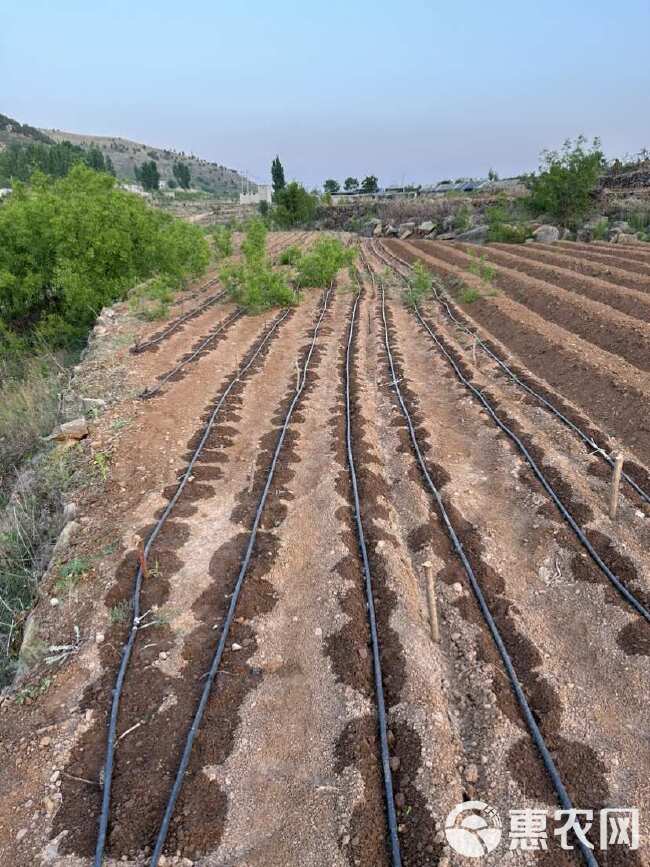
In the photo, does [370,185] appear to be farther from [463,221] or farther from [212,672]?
[212,672]

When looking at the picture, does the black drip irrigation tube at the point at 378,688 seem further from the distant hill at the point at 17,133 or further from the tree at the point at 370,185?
the distant hill at the point at 17,133

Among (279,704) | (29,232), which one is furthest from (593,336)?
(29,232)

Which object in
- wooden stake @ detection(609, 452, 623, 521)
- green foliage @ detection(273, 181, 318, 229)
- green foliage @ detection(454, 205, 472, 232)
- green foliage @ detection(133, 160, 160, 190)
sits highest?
green foliage @ detection(133, 160, 160, 190)

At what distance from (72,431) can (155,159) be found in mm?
167563

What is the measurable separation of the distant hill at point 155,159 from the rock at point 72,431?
14052 cm

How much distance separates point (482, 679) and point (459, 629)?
71 cm

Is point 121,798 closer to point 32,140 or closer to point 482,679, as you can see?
point 482,679

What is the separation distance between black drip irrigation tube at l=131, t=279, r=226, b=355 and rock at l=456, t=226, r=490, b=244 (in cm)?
2355

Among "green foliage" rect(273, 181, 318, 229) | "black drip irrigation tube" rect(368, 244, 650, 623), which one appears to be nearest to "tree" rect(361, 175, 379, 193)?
"green foliage" rect(273, 181, 318, 229)

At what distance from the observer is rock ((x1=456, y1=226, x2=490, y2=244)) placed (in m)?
39.9

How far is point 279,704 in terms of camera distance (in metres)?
5.31

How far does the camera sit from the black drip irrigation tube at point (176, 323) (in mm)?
14805

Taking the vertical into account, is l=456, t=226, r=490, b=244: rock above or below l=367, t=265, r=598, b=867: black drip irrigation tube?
above

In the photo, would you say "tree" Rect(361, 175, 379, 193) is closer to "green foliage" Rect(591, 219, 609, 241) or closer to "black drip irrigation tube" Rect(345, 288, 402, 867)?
"green foliage" Rect(591, 219, 609, 241)
